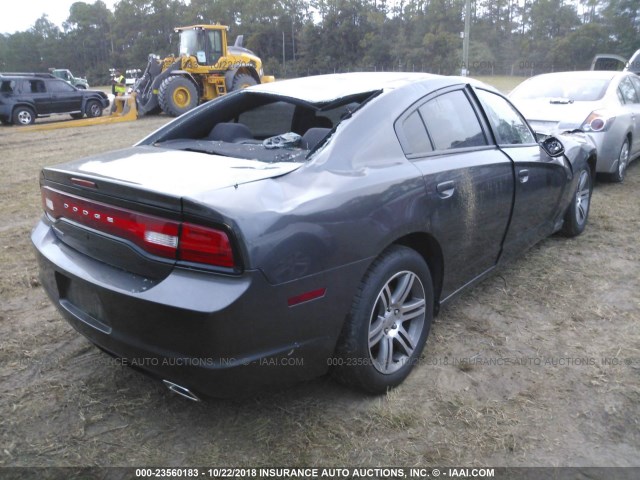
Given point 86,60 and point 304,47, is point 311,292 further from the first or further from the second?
point 86,60

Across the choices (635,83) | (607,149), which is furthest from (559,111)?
(635,83)

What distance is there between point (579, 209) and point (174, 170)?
394 centimetres

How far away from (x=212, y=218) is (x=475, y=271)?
1.90 metres

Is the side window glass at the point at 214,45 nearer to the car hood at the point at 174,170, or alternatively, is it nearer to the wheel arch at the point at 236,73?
the wheel arch at the point at 236,73

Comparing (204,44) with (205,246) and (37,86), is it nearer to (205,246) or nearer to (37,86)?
(37,86)

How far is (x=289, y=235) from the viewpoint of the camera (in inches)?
79.7

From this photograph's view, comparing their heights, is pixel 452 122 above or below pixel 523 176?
above

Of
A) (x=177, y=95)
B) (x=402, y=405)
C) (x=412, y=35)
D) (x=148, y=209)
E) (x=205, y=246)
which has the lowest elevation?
(x=402, y=405)

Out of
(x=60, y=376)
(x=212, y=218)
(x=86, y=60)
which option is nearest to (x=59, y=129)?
(x=60, y=376)

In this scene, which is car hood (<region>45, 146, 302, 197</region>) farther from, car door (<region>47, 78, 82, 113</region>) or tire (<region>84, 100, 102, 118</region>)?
tire (<region>84, 100, 102, 118</region>)

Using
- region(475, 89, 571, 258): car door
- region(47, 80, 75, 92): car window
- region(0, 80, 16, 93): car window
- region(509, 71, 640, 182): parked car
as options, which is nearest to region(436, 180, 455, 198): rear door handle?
region(475, 89, 571, 258): car door

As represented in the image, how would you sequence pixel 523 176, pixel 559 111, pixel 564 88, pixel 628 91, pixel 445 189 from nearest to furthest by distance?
A: pixel 445 189
pixel 523 176
pixel 559 111
pixel 564 88
pixel 628 91

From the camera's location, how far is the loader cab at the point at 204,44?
1781 centimetres

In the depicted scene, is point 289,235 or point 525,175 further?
point 525,175
